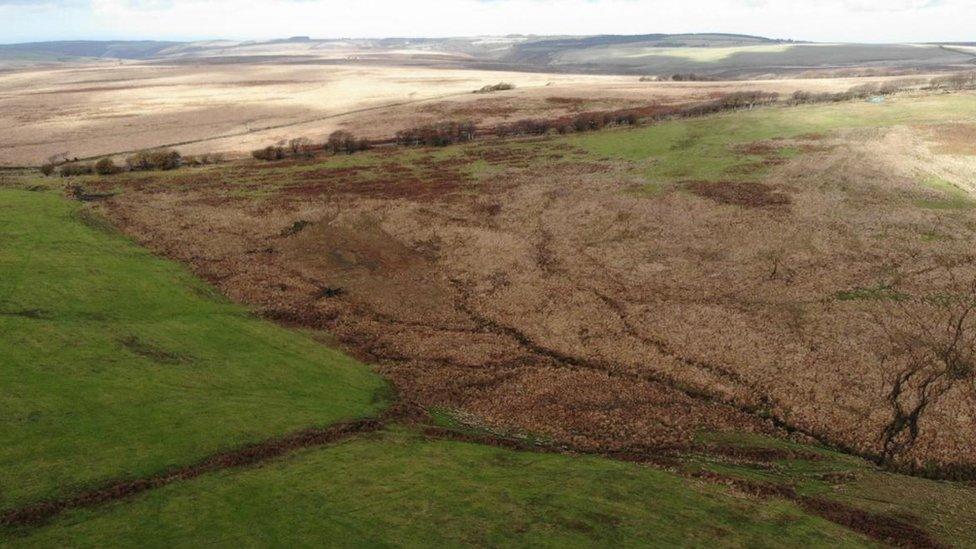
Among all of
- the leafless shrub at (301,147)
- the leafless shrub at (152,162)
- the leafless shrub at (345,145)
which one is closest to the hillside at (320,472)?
the leafless shrub at (152,162)

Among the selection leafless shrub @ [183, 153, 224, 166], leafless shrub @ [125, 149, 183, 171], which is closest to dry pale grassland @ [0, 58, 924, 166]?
leafless shrub @ [183, 153, 224, 166]

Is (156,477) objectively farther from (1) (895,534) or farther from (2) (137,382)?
(1) (895,534)

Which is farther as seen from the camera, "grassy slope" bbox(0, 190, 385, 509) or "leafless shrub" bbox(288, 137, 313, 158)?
"leafless shrub" bbox(288, 137, 313, 158)

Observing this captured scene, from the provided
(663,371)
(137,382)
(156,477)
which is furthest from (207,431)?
(663,371)

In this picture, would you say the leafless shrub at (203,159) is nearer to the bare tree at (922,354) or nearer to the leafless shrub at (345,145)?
the leafless shrub at (345,145)

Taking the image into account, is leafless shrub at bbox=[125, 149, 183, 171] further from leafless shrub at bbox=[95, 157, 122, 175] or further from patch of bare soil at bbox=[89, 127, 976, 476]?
patch of bare soil at bbox=[89, 127, 976, 476]

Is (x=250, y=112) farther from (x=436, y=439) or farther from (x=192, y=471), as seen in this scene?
(x=192, y=471)
